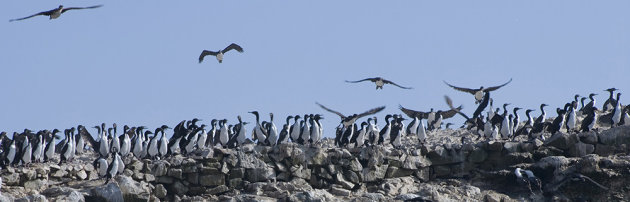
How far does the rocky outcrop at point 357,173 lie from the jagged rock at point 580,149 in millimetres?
27

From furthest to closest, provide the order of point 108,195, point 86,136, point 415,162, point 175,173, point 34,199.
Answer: point 86,136 < point 415,162 < point 175,173 < point 108,195 < point 34,199

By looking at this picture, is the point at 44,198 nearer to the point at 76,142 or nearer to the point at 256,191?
the point at 256,191

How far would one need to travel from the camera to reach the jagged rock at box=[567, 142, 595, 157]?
35969 mm

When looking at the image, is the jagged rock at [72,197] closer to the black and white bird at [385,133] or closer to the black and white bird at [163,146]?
the black and white bird at [163,146]

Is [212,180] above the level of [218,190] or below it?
above

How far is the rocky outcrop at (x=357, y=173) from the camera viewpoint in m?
32.1

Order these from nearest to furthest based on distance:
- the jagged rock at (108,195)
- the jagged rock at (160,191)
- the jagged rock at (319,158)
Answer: the jagged rock at (108,195), the jagged rock at (160,191), the jagged rock at (319,158)

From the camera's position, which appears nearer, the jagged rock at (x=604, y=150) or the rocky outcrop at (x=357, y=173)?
the rocky outcrop at (x=357, y=173)

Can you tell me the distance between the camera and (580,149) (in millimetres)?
36000

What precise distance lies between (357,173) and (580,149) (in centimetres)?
628

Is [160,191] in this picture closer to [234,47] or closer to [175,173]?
[175,173]

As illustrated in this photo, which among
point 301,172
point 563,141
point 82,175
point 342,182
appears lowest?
point 342,182

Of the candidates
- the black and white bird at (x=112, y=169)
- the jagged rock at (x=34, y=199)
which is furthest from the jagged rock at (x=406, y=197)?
the jagged rock at (x=34, y=199)

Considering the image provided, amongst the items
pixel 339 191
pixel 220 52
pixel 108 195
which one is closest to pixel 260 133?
pixel 220 52
